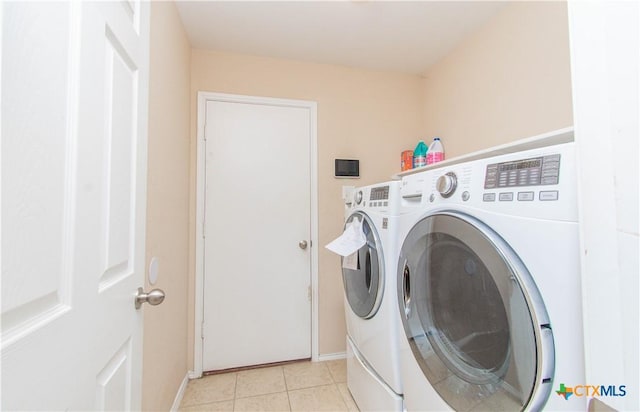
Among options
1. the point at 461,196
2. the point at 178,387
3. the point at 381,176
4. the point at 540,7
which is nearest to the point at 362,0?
the point at 540,7

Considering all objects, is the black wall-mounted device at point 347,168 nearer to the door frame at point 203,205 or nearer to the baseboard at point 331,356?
the door frame at point 203,205

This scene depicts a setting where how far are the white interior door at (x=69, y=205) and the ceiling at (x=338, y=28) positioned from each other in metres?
1.08

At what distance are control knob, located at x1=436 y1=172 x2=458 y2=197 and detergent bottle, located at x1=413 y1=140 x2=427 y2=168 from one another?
125 cm

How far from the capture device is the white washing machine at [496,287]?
53cm

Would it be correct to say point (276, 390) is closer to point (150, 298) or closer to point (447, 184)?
point (150, 298)

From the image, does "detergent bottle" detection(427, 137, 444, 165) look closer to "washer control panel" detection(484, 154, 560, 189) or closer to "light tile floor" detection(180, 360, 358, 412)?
"washer control panel" detection(484, 154, 560, 189)

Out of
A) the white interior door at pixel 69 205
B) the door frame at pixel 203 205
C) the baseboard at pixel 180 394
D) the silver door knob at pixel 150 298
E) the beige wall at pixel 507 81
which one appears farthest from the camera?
the door frame at pixel 203 205

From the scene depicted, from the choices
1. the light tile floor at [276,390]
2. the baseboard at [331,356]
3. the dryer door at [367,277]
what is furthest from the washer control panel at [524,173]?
the baseboard at [331,356]

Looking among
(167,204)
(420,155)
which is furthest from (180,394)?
(420,155)

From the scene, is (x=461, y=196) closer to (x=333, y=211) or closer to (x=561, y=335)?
(x=561, y=335)

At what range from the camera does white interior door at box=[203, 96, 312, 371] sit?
1.86 metres

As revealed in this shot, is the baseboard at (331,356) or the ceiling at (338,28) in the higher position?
the ceiling at (338,28)

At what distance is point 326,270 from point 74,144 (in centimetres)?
175

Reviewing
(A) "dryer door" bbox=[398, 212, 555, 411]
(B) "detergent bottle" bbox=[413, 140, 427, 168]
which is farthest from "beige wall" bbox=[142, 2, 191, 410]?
(B) "detergent bottle" bbox=[413, 140, 427, 168]
